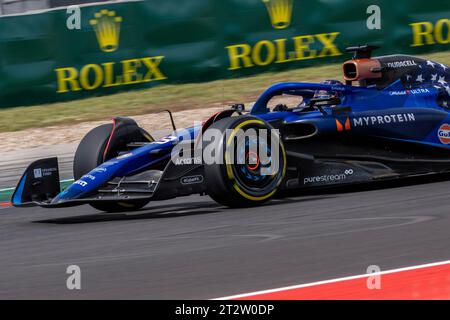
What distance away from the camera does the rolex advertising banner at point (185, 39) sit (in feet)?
46.0

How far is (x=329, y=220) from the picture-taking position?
22.4 feet

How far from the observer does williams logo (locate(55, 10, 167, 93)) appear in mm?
14195

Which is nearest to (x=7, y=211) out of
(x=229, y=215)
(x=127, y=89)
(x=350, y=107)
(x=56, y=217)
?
(x=56, y=217)

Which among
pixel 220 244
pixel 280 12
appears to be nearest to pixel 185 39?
pixel 280 12

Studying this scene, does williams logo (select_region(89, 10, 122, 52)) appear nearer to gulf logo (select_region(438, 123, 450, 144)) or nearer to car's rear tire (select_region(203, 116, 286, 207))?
gulf logo (select_region(438, 123, 450, 144))

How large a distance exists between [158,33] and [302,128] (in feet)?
22.8

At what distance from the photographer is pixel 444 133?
27.5 feet

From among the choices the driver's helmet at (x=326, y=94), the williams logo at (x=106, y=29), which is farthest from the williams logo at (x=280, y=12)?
the driver's helmet at (x=326, y=94)

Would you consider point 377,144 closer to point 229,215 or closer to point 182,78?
point 229,215

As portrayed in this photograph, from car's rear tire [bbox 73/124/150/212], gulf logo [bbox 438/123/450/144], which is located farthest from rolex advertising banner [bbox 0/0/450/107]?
gulf logo [bbox 438/123/450/144]

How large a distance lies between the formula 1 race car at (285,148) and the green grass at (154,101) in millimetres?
5414

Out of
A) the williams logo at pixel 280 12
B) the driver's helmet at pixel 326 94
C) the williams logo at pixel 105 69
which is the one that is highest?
the williams logo at pixel 280 12

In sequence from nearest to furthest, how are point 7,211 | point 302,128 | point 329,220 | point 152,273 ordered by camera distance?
point 152,273 < point 329,220 < point 302,128 < point 7,211

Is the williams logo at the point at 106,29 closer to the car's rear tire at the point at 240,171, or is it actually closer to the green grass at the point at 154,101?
the green grass at the point at 154,101
